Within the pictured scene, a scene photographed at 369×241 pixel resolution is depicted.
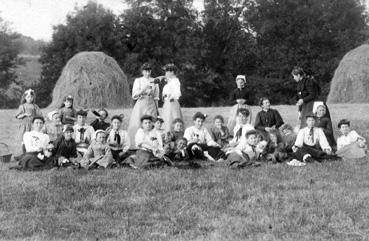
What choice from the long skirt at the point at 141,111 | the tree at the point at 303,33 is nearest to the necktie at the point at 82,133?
the long skirt at the point at 141,111

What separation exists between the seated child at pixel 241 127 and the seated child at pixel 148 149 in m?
1.51

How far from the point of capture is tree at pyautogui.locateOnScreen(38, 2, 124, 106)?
33.3m

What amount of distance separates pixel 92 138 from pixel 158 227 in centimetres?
509

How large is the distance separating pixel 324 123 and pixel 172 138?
3118mm

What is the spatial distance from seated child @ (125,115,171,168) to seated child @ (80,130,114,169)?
367mm

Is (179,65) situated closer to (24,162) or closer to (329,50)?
(329,50)

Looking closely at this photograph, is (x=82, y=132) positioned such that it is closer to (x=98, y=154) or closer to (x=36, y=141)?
(x=36, y=141)

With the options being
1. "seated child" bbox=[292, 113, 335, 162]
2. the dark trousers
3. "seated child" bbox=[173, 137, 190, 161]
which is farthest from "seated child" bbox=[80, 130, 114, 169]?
"seated child" bbox=[292, 113, 335, 162]

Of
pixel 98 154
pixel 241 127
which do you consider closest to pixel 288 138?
pixel 241 127

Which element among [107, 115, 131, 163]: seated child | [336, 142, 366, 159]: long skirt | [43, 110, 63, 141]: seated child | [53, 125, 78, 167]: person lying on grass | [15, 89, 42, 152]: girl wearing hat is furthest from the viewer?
[15, 89, 42, 152]: girl wearing hat

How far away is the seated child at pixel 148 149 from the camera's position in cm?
1003

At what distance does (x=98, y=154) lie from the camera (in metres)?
10.4

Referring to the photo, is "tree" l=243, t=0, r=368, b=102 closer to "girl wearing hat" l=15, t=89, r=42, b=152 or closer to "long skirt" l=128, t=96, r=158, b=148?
"long skirt" l=128, t=96, r=158, b=148

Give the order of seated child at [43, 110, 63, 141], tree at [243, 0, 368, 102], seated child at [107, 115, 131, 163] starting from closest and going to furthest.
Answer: seated child at [107, 115, 131, 163]
seated child at [43, 110, 63, 141]
tree at [243, 0, 368, 102]
